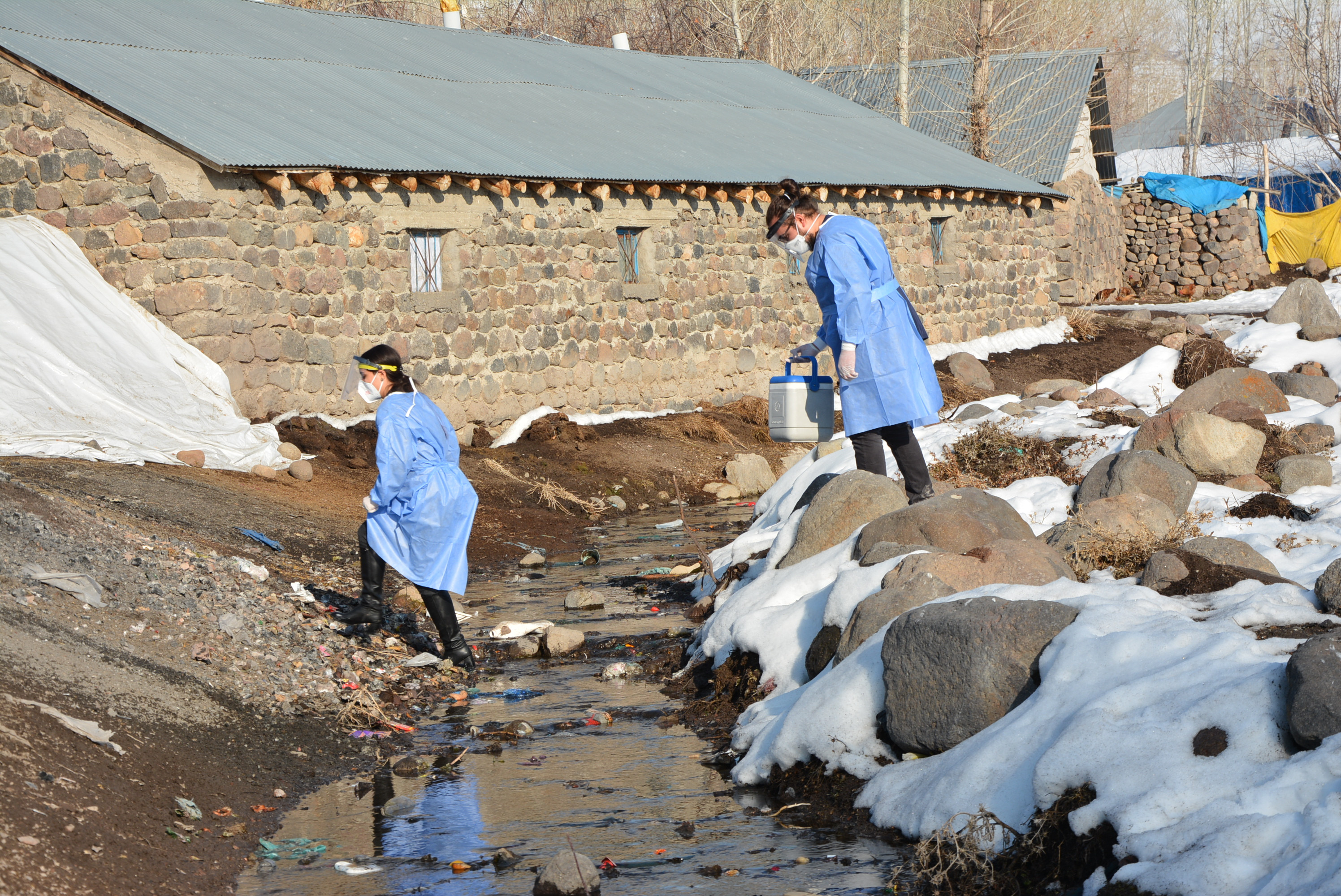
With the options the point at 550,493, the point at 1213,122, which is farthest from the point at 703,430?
the point at 1213,122

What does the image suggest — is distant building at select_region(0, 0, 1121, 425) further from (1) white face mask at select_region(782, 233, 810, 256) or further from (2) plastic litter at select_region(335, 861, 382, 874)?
(2) plastic litter at select_region(335, 861, 382, 874)

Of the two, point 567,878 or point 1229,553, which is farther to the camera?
point 1229,553

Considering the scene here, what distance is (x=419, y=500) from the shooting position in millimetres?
6734

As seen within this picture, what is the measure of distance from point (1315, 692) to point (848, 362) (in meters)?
3.31

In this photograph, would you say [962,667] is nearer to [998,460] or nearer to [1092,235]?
[998,460]

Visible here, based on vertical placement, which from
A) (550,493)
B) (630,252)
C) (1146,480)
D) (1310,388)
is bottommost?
(550,493)

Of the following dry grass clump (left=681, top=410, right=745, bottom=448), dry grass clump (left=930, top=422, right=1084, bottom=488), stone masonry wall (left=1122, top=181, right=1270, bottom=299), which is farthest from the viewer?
stone masonry wall (left=1122, top=181, right=1270, bottom=299)

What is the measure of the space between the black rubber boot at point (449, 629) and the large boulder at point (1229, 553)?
11.8 feet

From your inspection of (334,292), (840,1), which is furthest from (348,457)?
(840,1)

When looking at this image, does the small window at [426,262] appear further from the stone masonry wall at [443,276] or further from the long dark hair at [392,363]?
the long dark hair at [392,363]

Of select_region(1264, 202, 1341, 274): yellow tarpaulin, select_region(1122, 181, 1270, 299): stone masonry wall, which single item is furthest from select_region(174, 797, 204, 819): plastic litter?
select_region(1264, 202, 1341, 274): yellow tarpaulin

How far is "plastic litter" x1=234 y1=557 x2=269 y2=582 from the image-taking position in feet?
25.1

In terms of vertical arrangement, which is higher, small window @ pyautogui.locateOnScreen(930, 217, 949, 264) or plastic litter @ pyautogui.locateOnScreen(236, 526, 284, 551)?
small window @ pyautogui.locateOnScreen(930, 217, 949, 264)

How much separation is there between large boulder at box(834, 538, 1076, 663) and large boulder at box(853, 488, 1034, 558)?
42 centimetres
